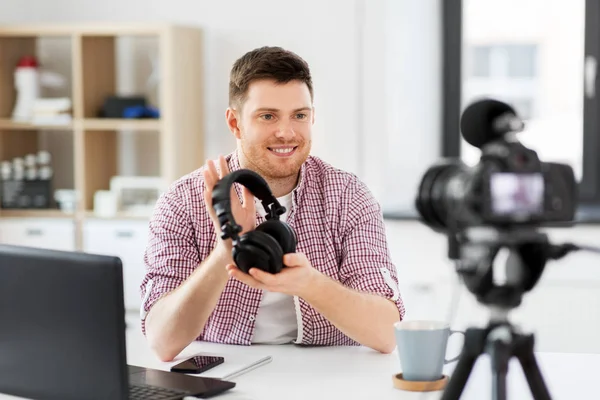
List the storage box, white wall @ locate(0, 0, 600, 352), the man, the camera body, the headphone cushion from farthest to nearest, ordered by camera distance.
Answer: the storage box
white wall @ locate(0, 0, 600, 352)
the man
the headphone cushion
the camera body

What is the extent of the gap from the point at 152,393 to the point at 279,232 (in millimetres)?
350

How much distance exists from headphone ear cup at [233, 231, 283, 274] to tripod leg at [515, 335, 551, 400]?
19.9 inches

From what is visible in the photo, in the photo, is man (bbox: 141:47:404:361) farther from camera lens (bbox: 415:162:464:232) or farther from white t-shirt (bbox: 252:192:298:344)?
camera lens (bbox: 415:162:464:232)

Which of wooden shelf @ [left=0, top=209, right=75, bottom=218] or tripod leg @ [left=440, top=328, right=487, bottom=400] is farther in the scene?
wooden shelf @ [left=0, top=209, right=75, bottom=218]

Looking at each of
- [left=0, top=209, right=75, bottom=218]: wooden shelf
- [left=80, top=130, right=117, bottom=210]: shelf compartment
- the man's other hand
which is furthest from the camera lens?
[left=0, top=209, right=75, bottom=218]: wooden shelf

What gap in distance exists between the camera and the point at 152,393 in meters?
1.55

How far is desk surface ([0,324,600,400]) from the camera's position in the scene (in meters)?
1.59

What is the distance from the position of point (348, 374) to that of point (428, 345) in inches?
7.6

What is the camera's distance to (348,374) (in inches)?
68.1

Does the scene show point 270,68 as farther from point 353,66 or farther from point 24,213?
point 24,213

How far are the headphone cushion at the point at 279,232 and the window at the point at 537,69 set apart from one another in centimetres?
237

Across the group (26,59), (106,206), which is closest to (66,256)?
(106,206)

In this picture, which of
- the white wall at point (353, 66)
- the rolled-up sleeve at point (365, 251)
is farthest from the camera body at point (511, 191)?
the white wall at point (353, 66)

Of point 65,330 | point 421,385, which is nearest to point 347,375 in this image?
point 421,385
